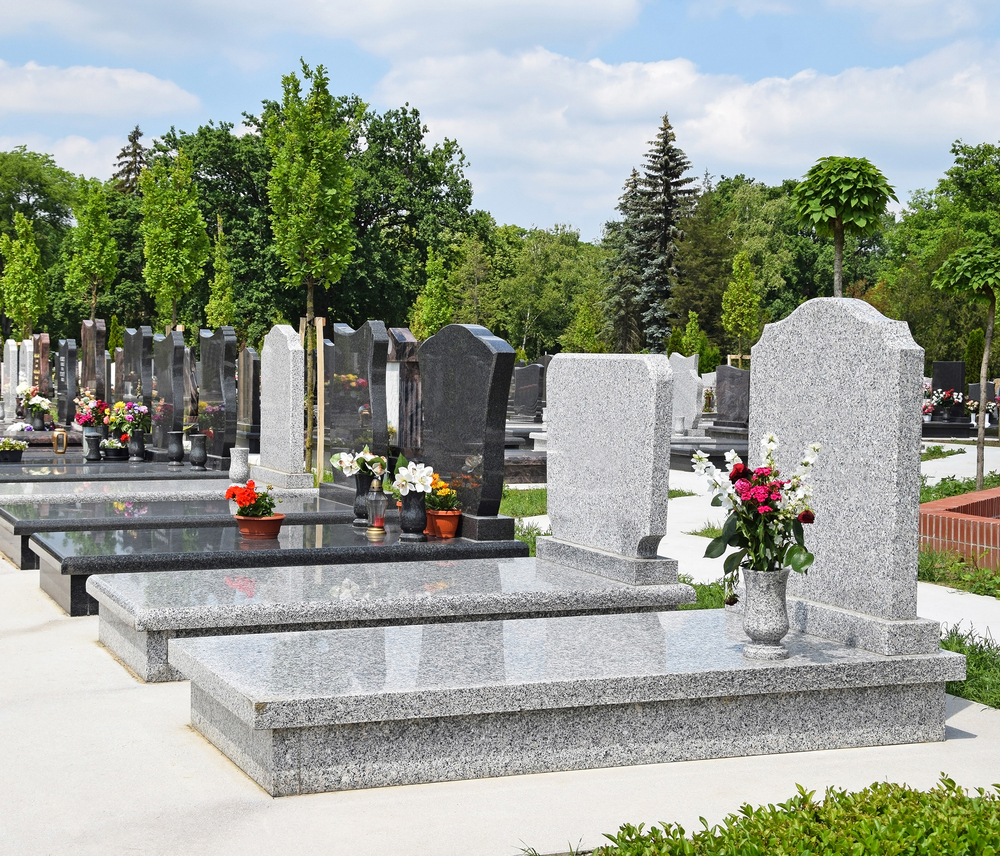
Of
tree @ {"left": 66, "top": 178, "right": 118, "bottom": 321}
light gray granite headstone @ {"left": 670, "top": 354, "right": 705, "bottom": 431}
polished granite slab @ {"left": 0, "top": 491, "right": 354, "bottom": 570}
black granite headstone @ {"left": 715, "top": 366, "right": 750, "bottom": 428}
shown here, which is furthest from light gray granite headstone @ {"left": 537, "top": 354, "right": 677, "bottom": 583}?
tree @ {"left": 66, "top": 178, "right": 118, "bottom": 321}

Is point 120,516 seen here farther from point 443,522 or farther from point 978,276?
point 978,276

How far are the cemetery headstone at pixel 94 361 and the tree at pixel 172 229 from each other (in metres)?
11.1

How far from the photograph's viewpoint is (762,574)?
18.3 feet

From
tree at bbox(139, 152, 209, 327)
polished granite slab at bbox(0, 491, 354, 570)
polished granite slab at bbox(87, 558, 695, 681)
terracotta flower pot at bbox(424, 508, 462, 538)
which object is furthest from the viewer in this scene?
tree at bbox(139, 152, 209, 327)

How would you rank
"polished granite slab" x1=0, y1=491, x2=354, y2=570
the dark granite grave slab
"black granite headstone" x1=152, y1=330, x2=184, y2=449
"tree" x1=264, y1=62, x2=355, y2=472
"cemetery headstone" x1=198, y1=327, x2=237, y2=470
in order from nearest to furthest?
the dark granite grave slab
"polished granite slab" x1=0, y1=491, x2=354, y2=570
"cemetery headstone" x1=198, y1=327, x2=237, y2=470
"black granite headstone" x1=152, y1=330, x2=184, y2=449
"tree" x1=264, y1=62, x2=355, y2=472

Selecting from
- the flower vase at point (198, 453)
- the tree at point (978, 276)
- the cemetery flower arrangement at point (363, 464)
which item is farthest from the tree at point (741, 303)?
the cemetery flower arrangement at point (363, 464)

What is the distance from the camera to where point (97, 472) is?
15180 mm

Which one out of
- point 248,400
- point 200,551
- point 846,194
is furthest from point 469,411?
point 846,194

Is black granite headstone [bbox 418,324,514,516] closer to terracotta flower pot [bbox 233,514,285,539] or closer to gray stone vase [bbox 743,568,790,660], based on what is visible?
terracotta flower pot [bbox 233,514,285,539]

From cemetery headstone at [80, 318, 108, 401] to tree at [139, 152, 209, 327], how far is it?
11122 mm

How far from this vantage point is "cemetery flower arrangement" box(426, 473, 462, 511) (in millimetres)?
A: 9789

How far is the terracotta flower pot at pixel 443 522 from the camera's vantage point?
9727 millimetres

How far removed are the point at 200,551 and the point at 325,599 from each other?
79.4 inches

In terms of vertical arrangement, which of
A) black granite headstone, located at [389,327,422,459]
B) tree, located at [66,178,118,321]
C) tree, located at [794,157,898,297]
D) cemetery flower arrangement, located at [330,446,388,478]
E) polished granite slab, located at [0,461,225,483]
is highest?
tree, located at [66,178,118,321]
